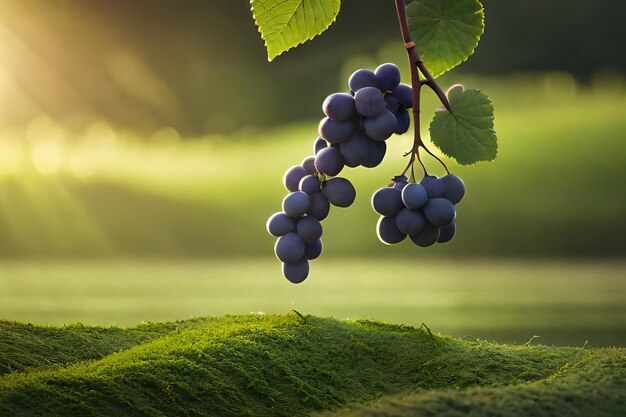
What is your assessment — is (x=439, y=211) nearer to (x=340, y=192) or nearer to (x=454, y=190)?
(x=454, y=190)

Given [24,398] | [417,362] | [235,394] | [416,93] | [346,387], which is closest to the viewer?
[416,93]

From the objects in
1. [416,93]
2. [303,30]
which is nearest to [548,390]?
[416,93]

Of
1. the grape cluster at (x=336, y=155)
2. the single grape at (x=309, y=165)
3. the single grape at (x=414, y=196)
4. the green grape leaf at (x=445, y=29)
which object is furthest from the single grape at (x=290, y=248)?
the green grape leaf at (x=445, y=29)

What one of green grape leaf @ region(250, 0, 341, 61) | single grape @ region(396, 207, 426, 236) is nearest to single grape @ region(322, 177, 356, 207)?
single grape @ region(396, 207, 426, 236)

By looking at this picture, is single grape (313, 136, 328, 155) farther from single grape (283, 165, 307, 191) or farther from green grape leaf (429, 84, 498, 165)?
green grape leaf (429, 84, 498, 165)

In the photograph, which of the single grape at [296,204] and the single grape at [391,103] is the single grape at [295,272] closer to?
the single grape at [296,204]

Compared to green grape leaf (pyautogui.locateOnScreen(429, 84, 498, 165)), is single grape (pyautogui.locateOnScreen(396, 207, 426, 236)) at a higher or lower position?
lower

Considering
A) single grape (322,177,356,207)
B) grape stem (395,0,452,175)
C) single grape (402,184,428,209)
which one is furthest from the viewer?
single grape (322,177,356,207)

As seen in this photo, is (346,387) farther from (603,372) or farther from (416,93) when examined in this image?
(416,93)
